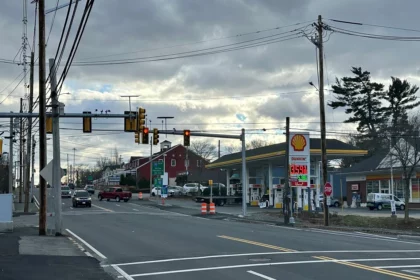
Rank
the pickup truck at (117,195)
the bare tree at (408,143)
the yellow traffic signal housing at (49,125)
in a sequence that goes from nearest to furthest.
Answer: the yellow traffic signal housing at (49,125) < the bare tree at (408,143) < the pickup truck at (117,195)

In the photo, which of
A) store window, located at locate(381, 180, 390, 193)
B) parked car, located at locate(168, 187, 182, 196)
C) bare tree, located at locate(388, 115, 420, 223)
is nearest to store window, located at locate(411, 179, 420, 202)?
store window, located at locate(381, 180, 390, 193)

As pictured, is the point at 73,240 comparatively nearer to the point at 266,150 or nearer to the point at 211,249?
the point at 211,249

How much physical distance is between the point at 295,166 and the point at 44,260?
25360 mm

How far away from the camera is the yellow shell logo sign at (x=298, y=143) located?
40844 mm

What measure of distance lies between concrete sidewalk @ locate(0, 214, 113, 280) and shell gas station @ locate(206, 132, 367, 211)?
791 inches

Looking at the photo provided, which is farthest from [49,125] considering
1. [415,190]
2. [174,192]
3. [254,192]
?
[174,192]

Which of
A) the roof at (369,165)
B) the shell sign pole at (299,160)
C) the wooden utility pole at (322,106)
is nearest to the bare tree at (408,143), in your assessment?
the wooden utility pole at (322,106)

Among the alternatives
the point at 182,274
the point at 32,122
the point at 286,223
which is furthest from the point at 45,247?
the point at 32,122

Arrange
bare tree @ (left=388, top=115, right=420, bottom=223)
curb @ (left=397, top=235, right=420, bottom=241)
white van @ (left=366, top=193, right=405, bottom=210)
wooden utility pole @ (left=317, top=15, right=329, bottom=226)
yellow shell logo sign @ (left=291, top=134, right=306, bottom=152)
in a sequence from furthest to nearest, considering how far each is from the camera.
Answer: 1. white van @ (left=366, top=193, right=405, bottom=210)
2. yellow shell logo sign @ (left=291, top=134, right=306, bottom=152)
3. bare tree @ (left=388, top=115, right=420, bottom=223)
4. wooden utility pole @ (left=317, top=15, right=329, bottom=226)
5. curb @ (left=397, top=235, right=420, bottom=241)

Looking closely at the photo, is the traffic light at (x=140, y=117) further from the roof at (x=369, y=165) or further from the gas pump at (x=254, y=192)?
the roof at (x=369, y=165)

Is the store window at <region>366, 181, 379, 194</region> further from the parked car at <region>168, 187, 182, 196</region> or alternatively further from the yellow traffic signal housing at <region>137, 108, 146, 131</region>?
the yellow traffic signal housing at <region>137, 108, 146, 131</region>

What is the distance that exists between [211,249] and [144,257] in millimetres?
2762

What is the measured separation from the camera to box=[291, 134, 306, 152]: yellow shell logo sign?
134 ft

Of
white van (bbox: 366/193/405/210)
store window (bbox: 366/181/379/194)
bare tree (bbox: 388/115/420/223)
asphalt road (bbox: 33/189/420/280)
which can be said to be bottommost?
white van (bbox: 366/193/405/210)
